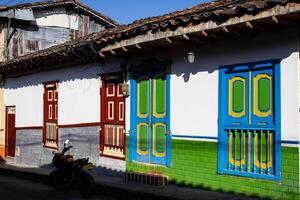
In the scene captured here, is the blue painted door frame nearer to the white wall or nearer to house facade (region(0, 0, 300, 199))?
house facade (region(0, 0, 300, 199))

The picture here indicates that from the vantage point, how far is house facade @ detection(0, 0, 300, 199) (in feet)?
27.2

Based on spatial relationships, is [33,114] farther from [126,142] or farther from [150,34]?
[150,34]

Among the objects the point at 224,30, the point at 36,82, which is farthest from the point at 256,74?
the point at 36,82

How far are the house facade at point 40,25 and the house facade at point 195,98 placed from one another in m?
5.11

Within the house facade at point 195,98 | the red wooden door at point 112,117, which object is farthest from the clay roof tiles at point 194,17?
the red wooden door at point 112,117

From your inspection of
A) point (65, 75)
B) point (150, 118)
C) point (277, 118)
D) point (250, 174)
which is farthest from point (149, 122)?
point (65, 75)

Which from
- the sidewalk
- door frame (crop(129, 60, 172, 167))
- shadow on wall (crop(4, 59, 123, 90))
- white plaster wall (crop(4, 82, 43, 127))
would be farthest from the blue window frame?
white plaster wall (crop(4, 82, 43, 127))

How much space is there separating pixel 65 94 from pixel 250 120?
7226 mm

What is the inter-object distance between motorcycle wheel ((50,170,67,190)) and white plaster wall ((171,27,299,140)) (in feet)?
10.5

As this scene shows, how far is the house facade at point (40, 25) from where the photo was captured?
1941 centimetres

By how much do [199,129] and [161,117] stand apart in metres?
1.27

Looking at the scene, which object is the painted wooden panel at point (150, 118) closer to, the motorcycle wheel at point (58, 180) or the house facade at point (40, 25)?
the motorcycle wheel at point (58, 180)

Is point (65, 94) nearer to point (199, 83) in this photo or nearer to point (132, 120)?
point (132, 120)

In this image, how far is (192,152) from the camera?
10125mm
